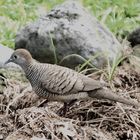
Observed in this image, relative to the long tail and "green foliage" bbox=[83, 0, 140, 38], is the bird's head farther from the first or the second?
"green foliage" bbox=[83, 0, 140, 38]

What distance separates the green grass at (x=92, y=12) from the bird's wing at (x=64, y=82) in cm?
210

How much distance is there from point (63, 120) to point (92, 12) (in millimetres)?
3346

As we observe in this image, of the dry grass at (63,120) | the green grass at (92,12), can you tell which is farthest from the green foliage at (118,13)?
the dry grass at (63,120)

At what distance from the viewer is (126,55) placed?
726 centimetres

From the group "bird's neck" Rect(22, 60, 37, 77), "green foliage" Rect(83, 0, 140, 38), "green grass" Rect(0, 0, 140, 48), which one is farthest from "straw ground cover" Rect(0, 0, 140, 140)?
"green foliage" Rect(83, 0, 140, 38)

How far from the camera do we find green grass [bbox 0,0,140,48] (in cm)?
824

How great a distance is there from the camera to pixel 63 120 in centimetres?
571

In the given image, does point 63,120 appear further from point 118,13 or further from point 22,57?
point 118,13

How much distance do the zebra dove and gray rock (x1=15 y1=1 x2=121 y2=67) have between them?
3.77 feet

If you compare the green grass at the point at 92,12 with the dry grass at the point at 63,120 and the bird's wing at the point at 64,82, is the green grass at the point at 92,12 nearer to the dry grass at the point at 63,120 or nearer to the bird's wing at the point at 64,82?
the dry grass at the point at 63,120

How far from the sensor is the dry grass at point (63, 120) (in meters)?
Result: 5.52

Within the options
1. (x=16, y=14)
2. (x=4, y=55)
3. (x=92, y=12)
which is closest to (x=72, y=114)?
(x=4, y=55)

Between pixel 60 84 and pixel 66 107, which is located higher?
pixel 60 84

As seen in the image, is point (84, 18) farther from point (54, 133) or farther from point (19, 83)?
point (54, 133)
